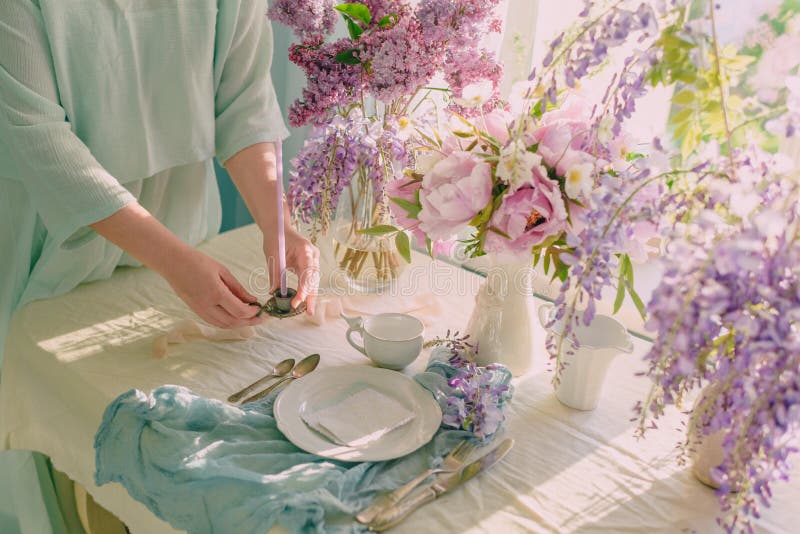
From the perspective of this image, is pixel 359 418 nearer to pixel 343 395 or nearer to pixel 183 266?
pixel 343 395

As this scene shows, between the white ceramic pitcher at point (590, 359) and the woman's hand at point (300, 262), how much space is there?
39 cm

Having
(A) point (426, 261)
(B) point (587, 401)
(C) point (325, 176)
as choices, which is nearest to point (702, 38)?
(B) point (587, 401)

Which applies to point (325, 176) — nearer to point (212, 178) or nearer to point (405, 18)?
point (405, 18)

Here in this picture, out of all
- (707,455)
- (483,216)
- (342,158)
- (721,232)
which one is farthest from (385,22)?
(707,455)

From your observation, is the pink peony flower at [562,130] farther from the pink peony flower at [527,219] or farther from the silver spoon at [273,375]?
the silver spoon at [273,375]

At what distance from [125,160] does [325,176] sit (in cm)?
38

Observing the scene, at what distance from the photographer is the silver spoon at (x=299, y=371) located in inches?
38.7

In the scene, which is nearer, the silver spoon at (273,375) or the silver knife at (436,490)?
the silver knife at (436,490)

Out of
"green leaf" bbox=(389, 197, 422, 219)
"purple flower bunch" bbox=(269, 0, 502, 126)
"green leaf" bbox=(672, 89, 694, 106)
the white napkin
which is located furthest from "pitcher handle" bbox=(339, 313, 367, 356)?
"green leaf" bbox=(672, 89, 694, 106)

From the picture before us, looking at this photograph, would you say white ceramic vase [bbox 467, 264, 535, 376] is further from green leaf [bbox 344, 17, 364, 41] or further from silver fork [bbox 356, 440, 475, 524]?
green leaf [bbox 344, 17, 364, 41]

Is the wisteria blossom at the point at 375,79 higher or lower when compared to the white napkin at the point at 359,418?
higher

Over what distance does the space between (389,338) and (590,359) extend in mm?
309

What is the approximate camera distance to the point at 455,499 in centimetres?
83

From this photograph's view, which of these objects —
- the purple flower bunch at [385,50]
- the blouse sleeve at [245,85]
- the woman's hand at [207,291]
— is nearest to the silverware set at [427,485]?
the woman's hand at [207,291]
